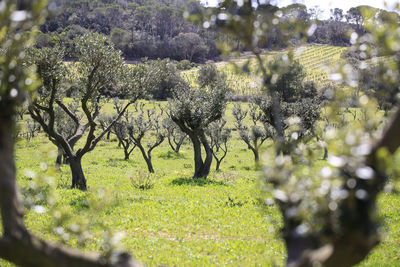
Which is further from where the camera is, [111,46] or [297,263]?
[111,46]

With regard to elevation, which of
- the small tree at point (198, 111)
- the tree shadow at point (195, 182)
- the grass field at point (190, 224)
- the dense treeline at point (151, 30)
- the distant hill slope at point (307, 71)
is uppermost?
the dense treeline at point (151, 30)

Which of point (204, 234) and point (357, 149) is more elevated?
point (357, 149)

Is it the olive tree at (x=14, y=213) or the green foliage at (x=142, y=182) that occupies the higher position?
the olive tree at (x=14, y=213)

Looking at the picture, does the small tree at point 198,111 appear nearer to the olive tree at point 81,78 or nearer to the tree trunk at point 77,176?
the olive tree at point 81,78

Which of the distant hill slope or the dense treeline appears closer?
the distant hill slope

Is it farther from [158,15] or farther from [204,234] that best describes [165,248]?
[158,15]

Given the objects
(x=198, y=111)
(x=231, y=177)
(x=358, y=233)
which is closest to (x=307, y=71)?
(x=231, y=177)

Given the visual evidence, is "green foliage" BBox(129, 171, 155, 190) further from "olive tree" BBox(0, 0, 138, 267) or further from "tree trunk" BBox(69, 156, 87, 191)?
"olive tree" BBox(0, 0, 138, 267)

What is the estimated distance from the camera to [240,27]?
3348 mm

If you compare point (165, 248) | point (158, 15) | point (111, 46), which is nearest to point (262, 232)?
point (165, 248)

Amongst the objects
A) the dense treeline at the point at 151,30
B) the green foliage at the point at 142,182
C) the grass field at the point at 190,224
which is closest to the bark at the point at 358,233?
the grass field at the point at 190,224

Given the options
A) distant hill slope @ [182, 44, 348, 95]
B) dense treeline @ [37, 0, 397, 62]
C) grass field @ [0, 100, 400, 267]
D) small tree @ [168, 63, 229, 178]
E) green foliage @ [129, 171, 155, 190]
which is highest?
dense treeline @ [37, 0, 397, 62]

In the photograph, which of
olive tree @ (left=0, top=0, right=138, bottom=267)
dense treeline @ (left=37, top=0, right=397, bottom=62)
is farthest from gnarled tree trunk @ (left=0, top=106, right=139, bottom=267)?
dense treeline @ (left=37, top=0, right=397, bottom=62)

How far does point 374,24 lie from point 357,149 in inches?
65.9
